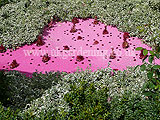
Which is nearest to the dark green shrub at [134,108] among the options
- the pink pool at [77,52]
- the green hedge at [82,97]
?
the green hedge at [82,97]

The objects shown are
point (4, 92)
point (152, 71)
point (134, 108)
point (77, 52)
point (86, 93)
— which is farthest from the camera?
point (77, 52)

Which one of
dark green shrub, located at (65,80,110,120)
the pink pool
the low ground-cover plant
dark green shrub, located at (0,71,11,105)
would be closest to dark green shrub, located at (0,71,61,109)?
dark green shrub, located at (0,71,11,105)

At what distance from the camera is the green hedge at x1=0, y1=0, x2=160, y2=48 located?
24.8 feet

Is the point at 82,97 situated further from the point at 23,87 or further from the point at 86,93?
the point at 23,87

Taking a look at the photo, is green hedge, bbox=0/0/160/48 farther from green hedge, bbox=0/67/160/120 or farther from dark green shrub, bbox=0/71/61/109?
green hedge, bbox=0/67/160/120

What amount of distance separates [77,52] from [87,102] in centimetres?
268

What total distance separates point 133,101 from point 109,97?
655 mm

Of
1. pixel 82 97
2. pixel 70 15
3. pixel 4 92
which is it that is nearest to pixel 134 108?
pixel 82 97

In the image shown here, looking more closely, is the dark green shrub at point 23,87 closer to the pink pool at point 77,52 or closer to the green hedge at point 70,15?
the pink pool at point 77,52

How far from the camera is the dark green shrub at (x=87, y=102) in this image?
169 inches

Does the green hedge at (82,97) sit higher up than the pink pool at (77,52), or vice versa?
the pink pool at (77,52)

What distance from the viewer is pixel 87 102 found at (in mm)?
4625

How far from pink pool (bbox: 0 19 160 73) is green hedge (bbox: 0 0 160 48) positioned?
304 millimetres

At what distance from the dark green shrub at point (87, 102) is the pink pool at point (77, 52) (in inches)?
63.3
